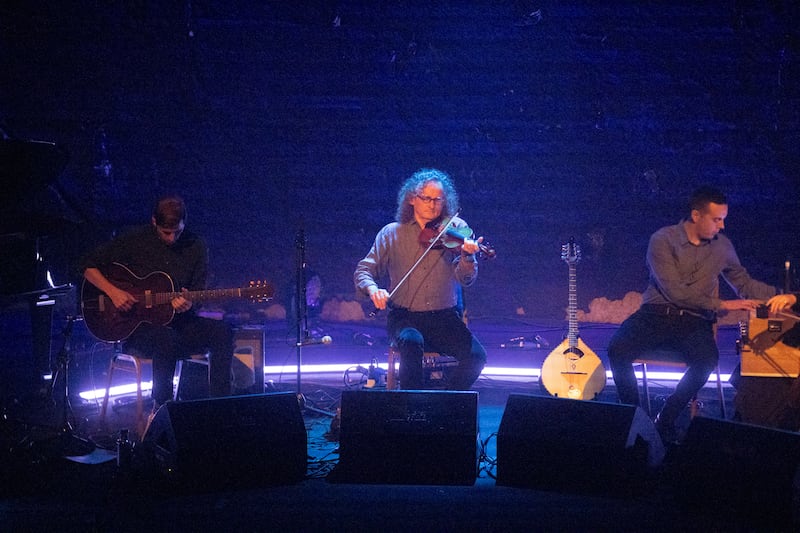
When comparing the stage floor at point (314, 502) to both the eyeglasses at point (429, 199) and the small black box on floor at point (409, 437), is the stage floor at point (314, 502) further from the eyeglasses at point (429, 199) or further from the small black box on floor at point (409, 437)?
the eyeglasses at point (429, 199)

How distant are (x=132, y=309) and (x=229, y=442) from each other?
59.2 inches

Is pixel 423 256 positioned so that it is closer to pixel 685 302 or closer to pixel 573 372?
pixel 573 372

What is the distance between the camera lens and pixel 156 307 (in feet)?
15.2

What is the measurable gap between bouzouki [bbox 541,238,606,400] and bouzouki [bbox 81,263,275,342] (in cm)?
243

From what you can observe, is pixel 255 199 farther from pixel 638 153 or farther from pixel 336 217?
pixel 638 153

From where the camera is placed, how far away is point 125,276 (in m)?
4.64

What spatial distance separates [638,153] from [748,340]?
10.1 feet

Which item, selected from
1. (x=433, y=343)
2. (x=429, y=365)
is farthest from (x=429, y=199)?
(x=429, y=365)

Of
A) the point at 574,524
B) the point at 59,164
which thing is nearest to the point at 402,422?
the point at 574,524

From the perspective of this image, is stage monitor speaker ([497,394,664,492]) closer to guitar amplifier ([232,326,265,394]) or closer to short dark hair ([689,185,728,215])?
short dark hair ([689,185,728,215])

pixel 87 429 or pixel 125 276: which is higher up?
pixel 125 276

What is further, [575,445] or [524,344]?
[524,344]

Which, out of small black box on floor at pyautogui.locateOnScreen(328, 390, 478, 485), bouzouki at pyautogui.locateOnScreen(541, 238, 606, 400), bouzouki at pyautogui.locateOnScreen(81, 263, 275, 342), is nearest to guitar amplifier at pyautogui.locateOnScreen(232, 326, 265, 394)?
bouzouki at pyautogui.locateOnScreen(81, 263, 275, 342)

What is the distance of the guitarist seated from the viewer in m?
4.54
